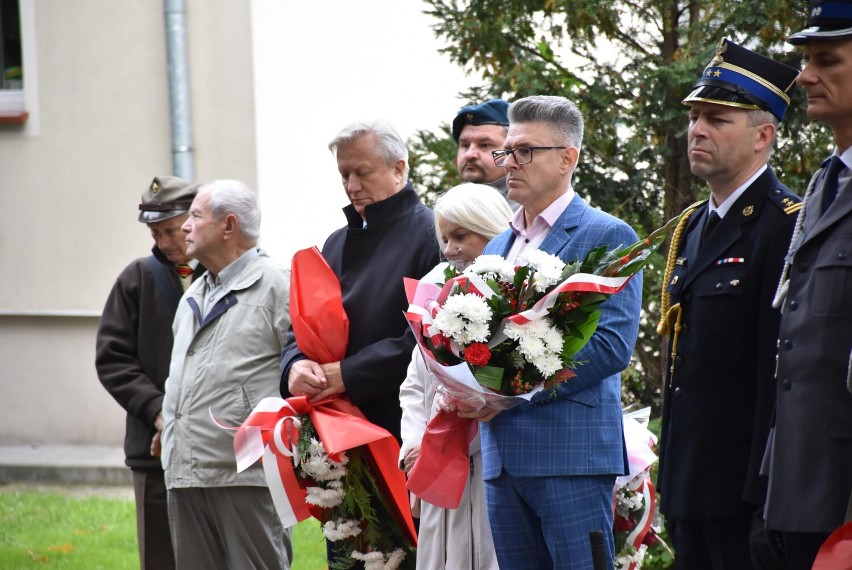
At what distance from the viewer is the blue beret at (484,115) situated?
5.61m

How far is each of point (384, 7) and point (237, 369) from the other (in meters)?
5.90

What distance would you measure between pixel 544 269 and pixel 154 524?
10.7 ft

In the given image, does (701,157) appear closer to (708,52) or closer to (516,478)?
(516,478)

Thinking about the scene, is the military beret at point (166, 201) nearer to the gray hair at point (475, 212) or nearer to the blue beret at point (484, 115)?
the blue beret at point (484, 115)

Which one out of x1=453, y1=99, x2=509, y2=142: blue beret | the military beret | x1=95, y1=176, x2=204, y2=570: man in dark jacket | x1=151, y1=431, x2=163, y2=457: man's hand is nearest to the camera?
x1=453, y1=99, x2=509, y2=142: blue beret

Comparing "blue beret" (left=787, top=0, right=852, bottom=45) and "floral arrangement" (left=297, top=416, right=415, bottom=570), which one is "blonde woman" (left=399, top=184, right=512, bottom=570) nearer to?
"floral arrangement" (left=297, top=416, right=415, bottom=570)

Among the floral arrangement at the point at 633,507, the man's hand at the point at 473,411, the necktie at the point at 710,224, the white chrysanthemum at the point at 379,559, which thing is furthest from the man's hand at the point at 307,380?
the necktie at the point at 710,224

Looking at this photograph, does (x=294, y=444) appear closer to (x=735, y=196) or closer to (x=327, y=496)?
(x=327, y=496)

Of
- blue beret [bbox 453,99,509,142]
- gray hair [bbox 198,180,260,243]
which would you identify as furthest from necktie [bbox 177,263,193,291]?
blue beret [bbox 453,99,509,142]

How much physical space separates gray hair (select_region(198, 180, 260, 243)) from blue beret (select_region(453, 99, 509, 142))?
1.06 m

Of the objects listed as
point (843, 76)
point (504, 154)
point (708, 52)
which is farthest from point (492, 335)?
point (708, 52)

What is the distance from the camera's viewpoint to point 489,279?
11.8ft

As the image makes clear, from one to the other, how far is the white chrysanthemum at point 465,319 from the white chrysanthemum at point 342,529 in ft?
4.78

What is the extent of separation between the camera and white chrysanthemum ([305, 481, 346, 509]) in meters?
4.69
